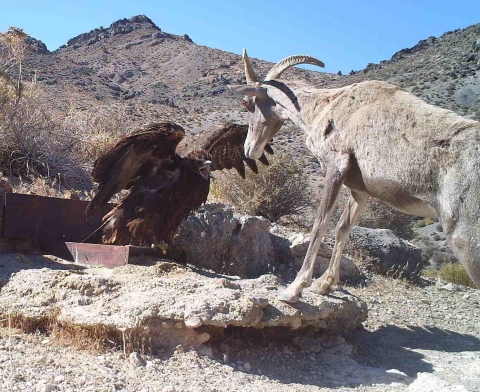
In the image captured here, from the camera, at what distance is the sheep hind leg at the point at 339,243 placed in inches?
240

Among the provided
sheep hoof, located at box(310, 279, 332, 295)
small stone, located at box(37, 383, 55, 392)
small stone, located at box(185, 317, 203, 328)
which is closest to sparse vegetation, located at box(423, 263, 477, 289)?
sheep hoof, located at box(310, 279, 332, 295)

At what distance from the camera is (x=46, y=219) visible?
6.66 metres

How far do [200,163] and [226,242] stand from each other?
1526mm

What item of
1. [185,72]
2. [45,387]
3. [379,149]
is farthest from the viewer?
[185,72]

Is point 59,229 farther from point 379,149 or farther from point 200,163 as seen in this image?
point 379,149

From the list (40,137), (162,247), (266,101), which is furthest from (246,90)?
(40,137)

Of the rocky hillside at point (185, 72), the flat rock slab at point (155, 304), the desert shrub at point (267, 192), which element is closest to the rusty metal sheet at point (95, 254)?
the flat rock slab at point (155, 304)

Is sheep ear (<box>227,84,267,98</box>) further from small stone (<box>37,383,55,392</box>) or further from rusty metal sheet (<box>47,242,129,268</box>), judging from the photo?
small stone (<box>37,383,55,392</box>)

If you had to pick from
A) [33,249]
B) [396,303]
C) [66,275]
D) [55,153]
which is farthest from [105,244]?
[55,153]

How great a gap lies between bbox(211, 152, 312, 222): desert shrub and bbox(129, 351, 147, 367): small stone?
7554 mm

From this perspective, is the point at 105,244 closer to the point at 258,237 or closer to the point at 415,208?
the point at 258,237

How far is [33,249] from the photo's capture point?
6.46 meters

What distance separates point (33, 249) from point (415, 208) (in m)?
4.11

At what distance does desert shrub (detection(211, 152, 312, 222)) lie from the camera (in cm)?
1182
